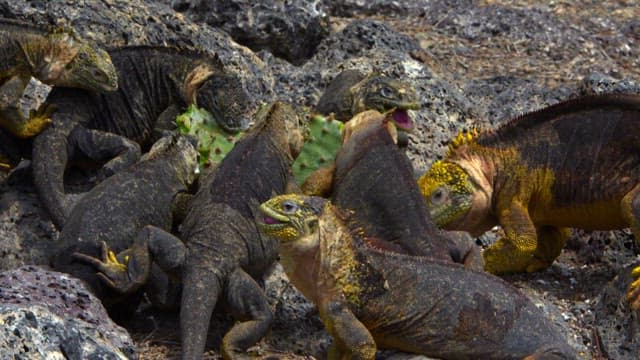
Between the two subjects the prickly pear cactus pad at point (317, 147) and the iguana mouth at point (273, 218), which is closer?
the iguana mouth at point (273, 218)

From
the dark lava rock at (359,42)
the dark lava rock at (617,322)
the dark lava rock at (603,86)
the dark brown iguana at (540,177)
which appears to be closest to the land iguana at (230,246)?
the dark brown iguana at (540,177)

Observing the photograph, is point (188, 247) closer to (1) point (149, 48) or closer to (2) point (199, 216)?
(2) point (199, 216)

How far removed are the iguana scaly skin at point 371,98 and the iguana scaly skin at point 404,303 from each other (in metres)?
2.10

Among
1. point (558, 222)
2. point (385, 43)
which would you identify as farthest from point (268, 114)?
point (385, 43)

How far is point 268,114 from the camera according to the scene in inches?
274

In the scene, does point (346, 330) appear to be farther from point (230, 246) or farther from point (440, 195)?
point (440, 195)

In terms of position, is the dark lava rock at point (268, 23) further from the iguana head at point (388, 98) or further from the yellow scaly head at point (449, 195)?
the yellow scaly head at point (449, 195)

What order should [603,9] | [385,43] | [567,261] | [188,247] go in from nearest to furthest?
[188,247] → [567,261] → [385,43] → [603,9]

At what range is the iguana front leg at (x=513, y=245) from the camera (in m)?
6.91

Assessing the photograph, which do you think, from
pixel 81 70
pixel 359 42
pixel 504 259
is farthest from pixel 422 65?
pixel 81 70

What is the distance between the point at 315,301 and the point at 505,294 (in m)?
0.76

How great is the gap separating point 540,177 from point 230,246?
1928 millimetres

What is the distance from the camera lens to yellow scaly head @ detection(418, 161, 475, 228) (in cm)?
704

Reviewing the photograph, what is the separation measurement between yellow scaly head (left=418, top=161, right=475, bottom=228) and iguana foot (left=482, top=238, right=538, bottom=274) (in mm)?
253
